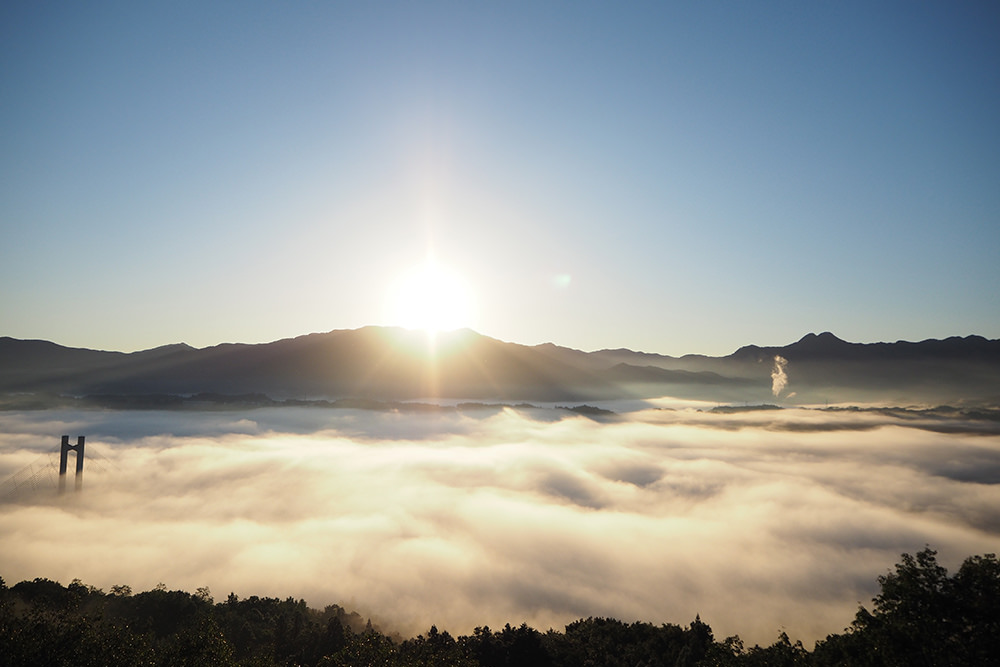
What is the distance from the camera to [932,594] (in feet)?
111

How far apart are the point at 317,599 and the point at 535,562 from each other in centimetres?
7418

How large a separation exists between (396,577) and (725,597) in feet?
338

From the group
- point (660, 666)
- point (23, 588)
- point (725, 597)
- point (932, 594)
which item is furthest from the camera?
point (725, 597)

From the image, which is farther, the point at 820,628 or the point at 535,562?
the point at 535,562

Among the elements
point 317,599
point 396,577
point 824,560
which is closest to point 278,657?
point 317,599

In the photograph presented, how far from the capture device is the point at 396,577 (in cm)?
17262

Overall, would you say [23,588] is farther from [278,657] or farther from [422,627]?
[422,627]

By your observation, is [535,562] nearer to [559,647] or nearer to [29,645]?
[559,647]

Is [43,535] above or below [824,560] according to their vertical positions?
above

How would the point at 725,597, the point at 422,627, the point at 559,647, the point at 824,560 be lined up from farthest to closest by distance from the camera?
the point at 824,560 → the point at 725,597 → the point at 422,627 → the point at 559,647

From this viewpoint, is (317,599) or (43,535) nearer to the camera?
(317,599)

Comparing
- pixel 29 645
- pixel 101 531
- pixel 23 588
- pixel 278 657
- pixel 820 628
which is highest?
pixel 29 645

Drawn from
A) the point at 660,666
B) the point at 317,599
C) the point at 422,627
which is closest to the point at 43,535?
the point at 317,599

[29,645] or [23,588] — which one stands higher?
[29,645]
